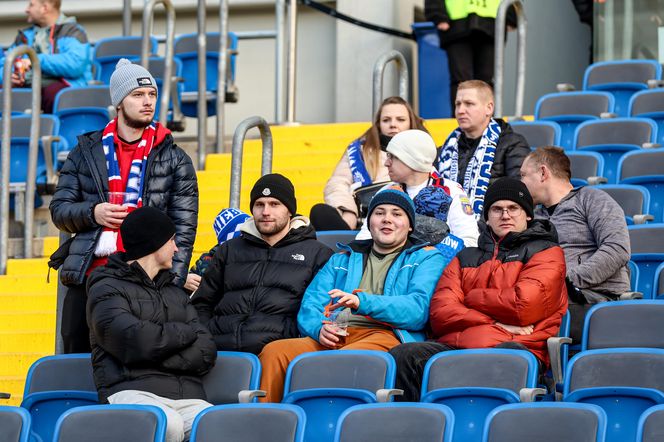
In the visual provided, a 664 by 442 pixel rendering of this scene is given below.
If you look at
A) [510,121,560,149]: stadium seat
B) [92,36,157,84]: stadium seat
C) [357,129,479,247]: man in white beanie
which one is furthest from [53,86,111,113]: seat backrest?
[357,129,479,247]: man in white beanie

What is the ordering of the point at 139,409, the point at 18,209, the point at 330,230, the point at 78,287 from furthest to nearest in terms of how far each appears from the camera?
the point at 18,209 → the point at 330,230 → the point at 78,287 → the point at 139,409

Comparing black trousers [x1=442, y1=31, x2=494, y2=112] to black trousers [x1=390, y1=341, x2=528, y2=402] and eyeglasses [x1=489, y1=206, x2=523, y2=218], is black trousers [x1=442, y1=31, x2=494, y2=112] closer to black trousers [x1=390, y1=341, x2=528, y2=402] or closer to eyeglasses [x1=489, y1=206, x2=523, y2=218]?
eyeglasses [x1=489, y1=206, x2=523, y2=218]

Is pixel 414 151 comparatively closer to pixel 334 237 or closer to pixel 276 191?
pixel 334 237

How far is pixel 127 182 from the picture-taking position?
6.25 m

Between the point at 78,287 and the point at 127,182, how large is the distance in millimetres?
501

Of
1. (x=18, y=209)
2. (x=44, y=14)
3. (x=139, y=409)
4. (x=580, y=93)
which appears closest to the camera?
(x=139, y=409)

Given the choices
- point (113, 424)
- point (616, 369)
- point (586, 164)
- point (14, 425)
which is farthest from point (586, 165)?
point (14, 425)

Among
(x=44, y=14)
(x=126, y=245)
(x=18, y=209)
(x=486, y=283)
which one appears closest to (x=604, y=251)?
(x=486, y=283)

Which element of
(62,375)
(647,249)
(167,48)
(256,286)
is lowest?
(62,375)

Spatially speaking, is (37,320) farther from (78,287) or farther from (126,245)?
(126,245)

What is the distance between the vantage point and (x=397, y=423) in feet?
15.9

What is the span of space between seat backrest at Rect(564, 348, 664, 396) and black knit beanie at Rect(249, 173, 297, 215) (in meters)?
1.62

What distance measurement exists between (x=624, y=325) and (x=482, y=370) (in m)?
0.80

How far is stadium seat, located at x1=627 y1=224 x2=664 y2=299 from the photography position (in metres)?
6.95
